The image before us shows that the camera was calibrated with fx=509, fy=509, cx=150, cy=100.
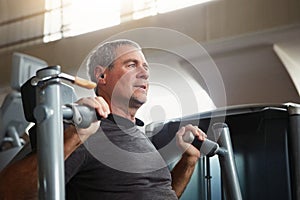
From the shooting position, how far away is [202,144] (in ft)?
6.15

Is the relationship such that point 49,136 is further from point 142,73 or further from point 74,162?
point 142,73

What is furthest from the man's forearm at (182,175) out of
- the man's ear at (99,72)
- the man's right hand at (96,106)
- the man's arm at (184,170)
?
the man's right hand at (96,106)

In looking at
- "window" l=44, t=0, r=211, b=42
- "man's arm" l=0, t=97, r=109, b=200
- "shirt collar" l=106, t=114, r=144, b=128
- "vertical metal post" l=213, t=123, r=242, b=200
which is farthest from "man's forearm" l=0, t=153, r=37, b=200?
"window" l=44, t=0, r=211, b=42

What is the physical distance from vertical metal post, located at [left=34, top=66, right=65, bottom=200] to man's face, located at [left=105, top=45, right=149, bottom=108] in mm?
732

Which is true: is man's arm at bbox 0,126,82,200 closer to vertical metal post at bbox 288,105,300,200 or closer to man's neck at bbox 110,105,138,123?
man's neck at bbox 110,105,138,123

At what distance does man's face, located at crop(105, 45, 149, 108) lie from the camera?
186 centimetres

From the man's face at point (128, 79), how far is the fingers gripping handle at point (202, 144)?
0.20 metres

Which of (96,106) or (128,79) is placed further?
(128,79)

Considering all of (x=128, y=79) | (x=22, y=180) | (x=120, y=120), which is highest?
(x=128, y=79)

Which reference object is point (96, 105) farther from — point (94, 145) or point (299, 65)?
point (299, 65)

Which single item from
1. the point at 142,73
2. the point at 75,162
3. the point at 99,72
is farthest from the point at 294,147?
the point at 75,162

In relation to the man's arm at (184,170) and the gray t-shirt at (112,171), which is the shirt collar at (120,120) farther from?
the man's arm at (184,170)

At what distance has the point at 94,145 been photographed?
65.8 inches

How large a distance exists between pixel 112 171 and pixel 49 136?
55 cm
